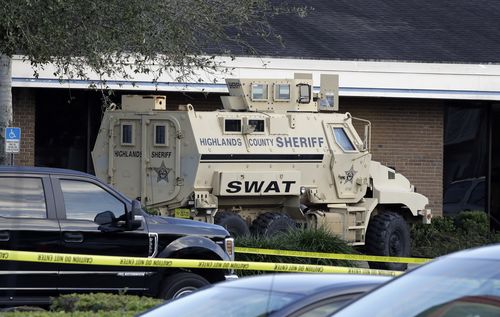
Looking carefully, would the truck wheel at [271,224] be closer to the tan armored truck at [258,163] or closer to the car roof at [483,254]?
the tan armored truck at [258,163]

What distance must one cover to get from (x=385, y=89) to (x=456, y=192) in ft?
13.2

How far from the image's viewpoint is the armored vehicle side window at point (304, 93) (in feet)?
67.7

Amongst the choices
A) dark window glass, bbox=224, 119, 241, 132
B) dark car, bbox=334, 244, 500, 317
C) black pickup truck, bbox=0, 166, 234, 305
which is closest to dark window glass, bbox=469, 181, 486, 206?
dark window glass, bbox=224, 119, 241, 132

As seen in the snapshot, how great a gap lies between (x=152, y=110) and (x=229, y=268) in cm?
701

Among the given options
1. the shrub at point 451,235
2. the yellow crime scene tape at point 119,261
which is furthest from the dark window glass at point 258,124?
the yellow crime scene tape at point 119,261

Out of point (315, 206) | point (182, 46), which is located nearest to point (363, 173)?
point (315, 206)

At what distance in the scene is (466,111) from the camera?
28.7 m

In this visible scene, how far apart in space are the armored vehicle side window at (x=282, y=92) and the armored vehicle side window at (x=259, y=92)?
0.62ft

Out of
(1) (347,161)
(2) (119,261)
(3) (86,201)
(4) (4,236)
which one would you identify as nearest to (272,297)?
(2) (119,261)

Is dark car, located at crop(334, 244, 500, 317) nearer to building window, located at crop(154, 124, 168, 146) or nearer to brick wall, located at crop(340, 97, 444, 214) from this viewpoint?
building window, located at crop(154, 124, 168, 146)

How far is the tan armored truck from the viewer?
19047 mm

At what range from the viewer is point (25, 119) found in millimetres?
24844

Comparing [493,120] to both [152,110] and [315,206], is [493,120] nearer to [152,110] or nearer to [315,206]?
[315,206]

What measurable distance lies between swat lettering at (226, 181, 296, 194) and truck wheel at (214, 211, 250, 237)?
39cm
